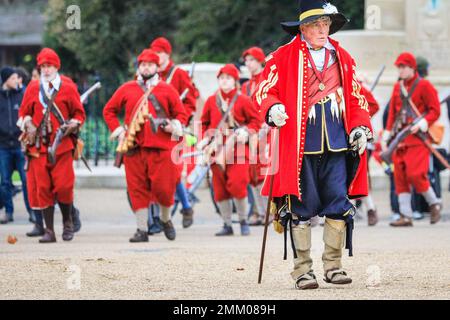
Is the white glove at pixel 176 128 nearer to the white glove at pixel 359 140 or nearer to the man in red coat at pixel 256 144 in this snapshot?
the man in red coat at pixel 256 144

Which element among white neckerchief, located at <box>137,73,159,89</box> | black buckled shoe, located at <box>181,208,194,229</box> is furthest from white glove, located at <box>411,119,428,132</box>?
white neckerchief, located at <box>137,73,159,89</box>

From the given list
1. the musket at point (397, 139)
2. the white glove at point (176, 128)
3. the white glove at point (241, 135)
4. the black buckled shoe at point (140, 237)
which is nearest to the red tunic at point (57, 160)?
the black buckled shoe at point (140, 237)

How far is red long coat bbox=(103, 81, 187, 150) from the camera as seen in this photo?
48.0ft

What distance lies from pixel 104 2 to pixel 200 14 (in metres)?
8.72

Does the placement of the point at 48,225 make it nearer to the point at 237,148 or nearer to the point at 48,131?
the point at 48,131

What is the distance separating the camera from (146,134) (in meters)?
14.6

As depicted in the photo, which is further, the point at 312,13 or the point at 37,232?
the point at 37,232

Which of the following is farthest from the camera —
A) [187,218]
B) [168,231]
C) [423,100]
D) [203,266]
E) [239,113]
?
[187,218]

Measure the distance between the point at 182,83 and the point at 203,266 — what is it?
5704 millimetres

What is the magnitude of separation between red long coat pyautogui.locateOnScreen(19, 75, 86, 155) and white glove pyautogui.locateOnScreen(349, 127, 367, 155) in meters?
5.16

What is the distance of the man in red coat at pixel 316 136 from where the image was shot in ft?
33.2

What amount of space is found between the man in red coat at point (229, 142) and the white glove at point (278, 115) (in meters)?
5.85

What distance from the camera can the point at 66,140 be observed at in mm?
14789

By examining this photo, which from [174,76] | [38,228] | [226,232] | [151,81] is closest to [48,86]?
[151,81]
